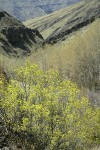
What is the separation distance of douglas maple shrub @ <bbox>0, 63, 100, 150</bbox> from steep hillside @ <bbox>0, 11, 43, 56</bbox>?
12162cm

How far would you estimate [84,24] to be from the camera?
188 metres

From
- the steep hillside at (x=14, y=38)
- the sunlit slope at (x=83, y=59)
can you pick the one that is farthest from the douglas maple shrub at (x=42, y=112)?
the steep hillside at (x=14, y=38)

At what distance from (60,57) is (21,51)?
5286 centimetres

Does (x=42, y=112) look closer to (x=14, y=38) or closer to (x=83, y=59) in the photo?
(x=83, y=59)

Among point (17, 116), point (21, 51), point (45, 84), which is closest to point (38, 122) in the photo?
point (17, 116)

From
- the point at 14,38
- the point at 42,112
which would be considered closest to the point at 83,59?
the point at 14,38

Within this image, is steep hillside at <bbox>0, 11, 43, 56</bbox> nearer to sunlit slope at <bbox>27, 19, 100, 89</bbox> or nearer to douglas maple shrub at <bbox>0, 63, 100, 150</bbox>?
sunlit slope at <bbox>27, 19, 100, 89</bbox>

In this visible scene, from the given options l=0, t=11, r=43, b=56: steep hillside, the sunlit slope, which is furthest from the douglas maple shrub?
l=0, t=11, r=43, b=56: steep hillside

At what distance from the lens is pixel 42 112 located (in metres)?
15.5

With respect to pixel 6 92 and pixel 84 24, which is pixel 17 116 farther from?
pixel 84 24

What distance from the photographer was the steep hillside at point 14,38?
146 meters

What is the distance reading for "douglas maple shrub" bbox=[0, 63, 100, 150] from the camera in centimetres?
1611

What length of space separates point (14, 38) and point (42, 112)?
14292cm

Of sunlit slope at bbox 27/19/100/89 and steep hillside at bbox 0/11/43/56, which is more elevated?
sunlit slope at bbox 27/19/100/89
